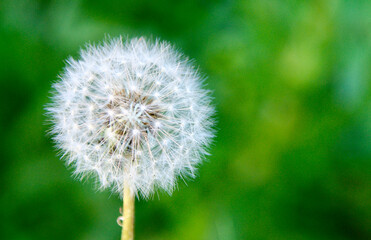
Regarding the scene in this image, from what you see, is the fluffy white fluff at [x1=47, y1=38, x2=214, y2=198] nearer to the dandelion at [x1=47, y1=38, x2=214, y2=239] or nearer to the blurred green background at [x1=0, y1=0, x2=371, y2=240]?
the dandelion at [x1=47, y1=38, x2=214, y2=239]

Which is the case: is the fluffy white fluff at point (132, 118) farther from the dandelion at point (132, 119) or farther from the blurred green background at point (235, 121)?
the blurred green background at point (235, 121)

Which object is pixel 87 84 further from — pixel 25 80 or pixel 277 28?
pixel 277 28

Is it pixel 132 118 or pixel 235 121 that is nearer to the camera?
pixel 132 118

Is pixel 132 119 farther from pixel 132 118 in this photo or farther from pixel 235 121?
pixel 235 121

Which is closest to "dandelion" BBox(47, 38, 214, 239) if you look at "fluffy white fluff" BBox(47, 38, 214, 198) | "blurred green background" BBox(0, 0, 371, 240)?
"fluffy white fluff" BBox(47, 38, 214, 198)

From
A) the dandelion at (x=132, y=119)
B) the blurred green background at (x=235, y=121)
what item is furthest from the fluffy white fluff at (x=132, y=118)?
the blurred green background at (x=235, y=121)

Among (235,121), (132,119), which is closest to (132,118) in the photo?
(132,119)

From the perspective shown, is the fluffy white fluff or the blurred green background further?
the blurred green background

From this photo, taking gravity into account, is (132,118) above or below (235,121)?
below
